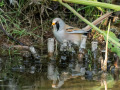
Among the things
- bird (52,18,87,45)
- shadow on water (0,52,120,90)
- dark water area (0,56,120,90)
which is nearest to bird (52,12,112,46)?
bird (52,18,87,45)

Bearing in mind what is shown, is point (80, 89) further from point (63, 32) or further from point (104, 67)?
point (63, 32)

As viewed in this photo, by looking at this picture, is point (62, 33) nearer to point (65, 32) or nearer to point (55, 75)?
point (65, 32)

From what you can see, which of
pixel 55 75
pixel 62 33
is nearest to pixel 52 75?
pixel 55 75

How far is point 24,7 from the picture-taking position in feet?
21.3

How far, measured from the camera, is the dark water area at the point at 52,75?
13.9 feet

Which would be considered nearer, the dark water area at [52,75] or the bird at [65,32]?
the dark water area at [52,75]

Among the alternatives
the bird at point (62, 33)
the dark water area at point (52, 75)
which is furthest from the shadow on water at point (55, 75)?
the bird at point (62, 33)

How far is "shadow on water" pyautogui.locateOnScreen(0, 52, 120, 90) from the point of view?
168 inches

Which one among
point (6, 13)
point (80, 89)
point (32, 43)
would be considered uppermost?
point (6, 13)

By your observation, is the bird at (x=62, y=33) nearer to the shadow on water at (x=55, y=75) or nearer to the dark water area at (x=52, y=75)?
the shadow on water at (x=55, y=75)

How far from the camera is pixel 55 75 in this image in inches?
190

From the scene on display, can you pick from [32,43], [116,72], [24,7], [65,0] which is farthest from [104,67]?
[24,7]

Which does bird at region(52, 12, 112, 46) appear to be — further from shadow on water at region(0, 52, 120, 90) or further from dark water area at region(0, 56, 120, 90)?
dark water area at region(0, 56, 120, 90)

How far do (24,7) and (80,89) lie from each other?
9.46 ft
